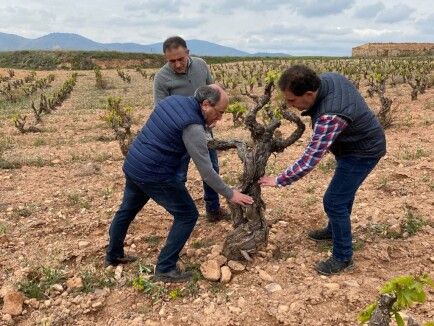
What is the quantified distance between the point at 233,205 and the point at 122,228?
43.5 inches

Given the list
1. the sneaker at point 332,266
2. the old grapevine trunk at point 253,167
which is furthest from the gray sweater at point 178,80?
the sneaker at point 332,266

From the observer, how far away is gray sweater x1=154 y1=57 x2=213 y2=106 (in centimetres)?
501

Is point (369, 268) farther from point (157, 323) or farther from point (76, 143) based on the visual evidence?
point (76, 143)

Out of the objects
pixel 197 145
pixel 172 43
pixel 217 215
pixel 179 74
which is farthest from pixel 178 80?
pixel 217 215

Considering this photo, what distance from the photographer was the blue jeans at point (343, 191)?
397cm

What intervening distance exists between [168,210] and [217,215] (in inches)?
61.0

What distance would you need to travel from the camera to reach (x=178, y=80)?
500 cm

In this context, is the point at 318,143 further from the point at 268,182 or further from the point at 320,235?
the point at 320,235

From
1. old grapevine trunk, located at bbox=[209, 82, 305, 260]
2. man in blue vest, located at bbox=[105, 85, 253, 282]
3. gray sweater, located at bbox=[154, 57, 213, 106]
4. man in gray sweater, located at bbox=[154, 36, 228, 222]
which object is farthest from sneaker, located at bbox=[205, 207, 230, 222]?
gray sweater, located at bbox=[154, 57, 213, 106]

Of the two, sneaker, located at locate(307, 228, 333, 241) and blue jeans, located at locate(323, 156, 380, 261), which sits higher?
blue jeans, located at locate(323, 156, 380, 261)

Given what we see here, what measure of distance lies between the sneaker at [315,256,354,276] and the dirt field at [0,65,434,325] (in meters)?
0.06

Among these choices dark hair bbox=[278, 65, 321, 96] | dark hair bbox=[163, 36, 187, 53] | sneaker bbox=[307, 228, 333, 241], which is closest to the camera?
dark hair bbox=[278, 65, 321, 96]

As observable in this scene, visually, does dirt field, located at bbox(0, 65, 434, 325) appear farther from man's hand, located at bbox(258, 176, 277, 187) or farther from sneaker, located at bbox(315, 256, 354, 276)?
man's hand, located at bbox(258, 176, 277, 187)

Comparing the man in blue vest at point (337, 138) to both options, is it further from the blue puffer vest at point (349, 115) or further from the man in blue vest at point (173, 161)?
the man in blue vest at point (173, 161)
